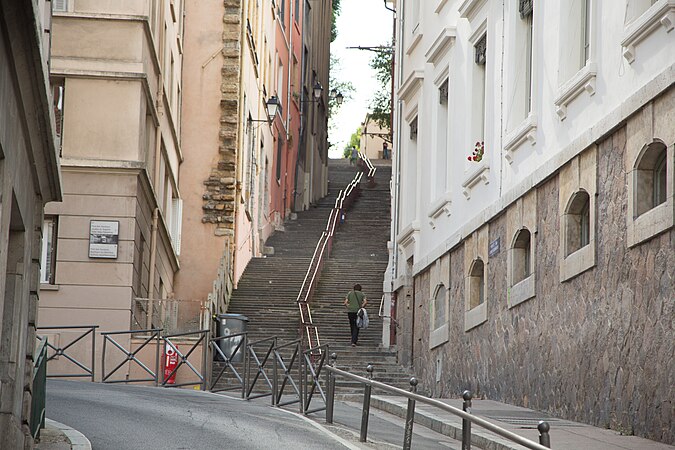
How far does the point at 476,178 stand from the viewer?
22.5m

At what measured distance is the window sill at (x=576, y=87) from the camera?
649 inches

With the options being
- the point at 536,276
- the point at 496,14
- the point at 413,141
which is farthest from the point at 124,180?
the point at 536,276

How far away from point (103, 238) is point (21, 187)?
14.1m

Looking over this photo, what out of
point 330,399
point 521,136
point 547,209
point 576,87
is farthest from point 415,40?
point 330,399

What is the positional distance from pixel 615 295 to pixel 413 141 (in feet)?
49.0

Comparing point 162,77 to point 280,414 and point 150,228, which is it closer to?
point 150,228

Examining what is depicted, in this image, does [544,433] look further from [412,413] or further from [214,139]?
[214,139]

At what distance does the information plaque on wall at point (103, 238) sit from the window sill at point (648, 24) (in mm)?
13751

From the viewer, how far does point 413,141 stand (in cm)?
2981

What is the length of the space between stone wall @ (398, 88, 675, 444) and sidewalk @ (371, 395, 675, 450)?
238 millimetres

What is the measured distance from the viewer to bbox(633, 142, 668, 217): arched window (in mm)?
14430

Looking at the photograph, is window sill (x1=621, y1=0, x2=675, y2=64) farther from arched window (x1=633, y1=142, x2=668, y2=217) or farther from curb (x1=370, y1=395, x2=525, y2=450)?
curb (x1=370, y1=395, x2=525, y2=450)

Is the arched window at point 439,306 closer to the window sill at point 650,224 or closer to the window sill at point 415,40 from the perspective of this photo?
the window sill at point 415,40

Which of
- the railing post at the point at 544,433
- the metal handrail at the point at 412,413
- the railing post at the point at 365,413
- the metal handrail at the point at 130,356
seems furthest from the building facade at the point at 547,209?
the metal handrail at the point at 130,356
